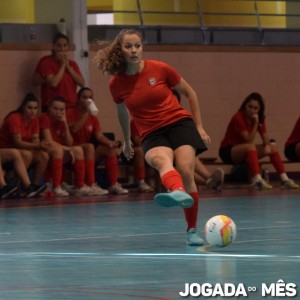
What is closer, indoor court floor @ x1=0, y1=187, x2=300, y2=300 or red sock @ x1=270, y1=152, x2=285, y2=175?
indoor court floor @ x1=0, y1=187, x2=300, y2=300

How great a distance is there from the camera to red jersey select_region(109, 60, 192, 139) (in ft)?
30.5

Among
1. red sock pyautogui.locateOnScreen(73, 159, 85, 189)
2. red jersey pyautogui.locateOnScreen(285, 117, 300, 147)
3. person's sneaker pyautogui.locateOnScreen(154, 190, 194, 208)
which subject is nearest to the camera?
person's sneaker pyautogui.locateOnScreen(154, 190, 194, 208)

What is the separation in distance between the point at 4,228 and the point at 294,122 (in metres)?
9.78

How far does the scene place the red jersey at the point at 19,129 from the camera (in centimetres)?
1579

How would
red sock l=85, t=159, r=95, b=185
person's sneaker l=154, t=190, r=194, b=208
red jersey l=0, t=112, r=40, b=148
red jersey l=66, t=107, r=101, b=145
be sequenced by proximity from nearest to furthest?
person's sneaker l=154, t=190, r=194, b=208
red jersey l=0, t=112, r=40, b=148
red sock l=85, t=159, r=95, b=185
red jersey l=66, t=107, r=101, b=145

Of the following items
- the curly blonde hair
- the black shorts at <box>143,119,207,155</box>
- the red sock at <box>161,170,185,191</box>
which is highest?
the curly blonde hair

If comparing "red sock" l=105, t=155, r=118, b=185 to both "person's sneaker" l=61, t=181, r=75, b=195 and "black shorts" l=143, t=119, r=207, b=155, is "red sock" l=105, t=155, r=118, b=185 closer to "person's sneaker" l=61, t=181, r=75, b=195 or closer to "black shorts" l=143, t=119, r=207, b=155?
"person's sneaker" l=61, t=181, r=75, b=195

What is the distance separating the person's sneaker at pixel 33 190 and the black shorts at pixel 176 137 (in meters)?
6.47

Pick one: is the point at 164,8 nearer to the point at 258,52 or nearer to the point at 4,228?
the point at 258,52

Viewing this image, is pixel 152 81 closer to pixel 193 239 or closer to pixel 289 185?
pixel 193 239

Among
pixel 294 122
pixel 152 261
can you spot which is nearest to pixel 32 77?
pixel 294 122

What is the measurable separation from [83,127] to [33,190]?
1.49 meters

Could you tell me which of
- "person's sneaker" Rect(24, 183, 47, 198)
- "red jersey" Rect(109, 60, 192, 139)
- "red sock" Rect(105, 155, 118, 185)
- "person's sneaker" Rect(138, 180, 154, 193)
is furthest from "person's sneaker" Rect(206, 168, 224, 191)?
"red jersey" Rect(109, 60, 192, 139)

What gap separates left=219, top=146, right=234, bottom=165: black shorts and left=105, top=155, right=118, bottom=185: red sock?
1.95m
